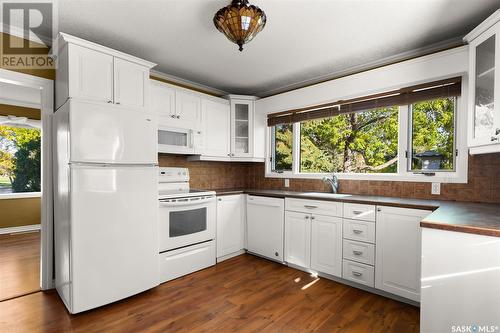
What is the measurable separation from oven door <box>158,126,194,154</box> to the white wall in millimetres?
1332

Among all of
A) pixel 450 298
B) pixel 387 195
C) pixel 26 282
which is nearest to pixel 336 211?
pixel 387 195

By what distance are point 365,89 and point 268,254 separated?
2321 millimetres

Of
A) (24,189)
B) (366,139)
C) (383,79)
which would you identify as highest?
(383,79)

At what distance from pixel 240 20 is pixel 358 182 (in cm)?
225

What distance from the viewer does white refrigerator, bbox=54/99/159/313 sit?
6.68 ft

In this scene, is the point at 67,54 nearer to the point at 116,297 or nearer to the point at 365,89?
the point at 116,297

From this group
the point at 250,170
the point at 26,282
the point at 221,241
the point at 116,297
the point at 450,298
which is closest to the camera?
the point at 450,298

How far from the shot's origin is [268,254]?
10.9 ft

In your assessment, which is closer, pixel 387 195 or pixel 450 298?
pixel 450 298

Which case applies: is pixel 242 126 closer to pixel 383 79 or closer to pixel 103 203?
pixel 383 79

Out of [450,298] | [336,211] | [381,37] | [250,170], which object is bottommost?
[450,298]

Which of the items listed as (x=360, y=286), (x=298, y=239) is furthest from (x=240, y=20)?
(x=360, y=286)

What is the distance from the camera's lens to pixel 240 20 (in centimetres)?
172

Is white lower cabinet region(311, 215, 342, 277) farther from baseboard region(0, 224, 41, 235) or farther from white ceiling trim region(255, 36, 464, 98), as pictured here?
baseboard region(0, 224, 41, 235)
